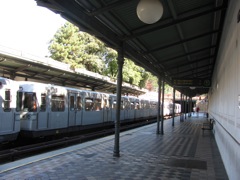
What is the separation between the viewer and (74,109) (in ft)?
54.8

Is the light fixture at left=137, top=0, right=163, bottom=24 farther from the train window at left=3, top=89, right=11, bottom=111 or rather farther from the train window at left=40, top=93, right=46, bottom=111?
the train window at left=40, top=93, right=46, bottom=111

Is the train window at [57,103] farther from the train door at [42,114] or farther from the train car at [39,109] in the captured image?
the train door at [42,114]

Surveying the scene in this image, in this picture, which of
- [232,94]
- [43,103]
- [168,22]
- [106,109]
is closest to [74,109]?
[43,103]

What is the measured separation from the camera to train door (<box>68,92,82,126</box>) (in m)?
16.2

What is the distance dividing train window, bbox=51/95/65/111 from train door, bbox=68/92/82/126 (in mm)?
701

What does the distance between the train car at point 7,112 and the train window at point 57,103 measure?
129 inches

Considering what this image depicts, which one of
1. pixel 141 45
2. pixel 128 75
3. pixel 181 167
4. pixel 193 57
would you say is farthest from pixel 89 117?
pixel 128 75

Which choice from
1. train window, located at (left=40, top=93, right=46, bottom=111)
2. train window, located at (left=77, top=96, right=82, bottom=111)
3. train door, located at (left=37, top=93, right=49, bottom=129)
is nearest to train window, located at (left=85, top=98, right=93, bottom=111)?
train window, located at (left=77, top=96, right=82, bottom=111)

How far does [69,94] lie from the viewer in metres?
16.2

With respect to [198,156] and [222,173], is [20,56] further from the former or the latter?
[222,173]

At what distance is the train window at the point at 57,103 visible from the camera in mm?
14531

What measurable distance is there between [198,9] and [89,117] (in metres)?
12.1

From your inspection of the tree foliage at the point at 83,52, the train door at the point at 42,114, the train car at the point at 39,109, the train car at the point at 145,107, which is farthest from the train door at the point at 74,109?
the tree foliage at the point at 83,52

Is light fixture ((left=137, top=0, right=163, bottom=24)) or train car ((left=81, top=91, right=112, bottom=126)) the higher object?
light fixture ((left=137, top=0, right=163, bottom=24))
